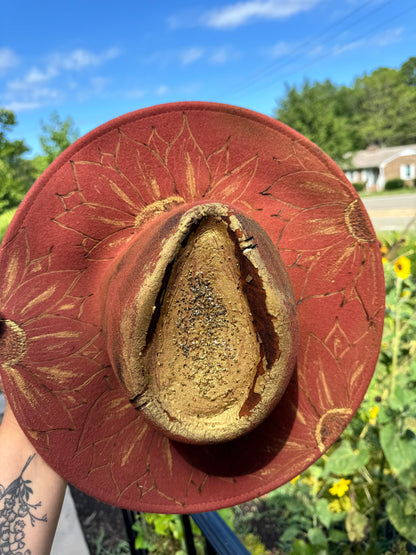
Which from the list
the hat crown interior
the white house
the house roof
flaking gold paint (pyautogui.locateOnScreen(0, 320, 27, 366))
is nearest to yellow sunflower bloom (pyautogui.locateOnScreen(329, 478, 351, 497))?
the hat crown interior

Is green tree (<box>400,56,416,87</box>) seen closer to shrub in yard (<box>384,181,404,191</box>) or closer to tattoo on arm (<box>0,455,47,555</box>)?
shrub in yard (<box>384,181,404,191</box>)

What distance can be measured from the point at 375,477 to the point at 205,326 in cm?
179

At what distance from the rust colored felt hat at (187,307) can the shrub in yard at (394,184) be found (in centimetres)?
3913

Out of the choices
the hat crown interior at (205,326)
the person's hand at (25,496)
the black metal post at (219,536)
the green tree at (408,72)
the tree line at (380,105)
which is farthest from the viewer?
the green tree at (408,72)

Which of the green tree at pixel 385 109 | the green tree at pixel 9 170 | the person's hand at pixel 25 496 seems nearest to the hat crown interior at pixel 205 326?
the person's hand at pixel 25 496

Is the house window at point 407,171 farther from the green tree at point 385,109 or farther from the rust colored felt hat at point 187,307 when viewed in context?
the rust colored felt hat at point 187,307

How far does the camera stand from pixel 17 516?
35.7 inches

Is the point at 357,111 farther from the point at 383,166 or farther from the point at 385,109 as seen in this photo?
the point at 383,166

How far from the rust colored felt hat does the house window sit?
137ft

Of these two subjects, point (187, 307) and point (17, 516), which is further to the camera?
point (17, 516)

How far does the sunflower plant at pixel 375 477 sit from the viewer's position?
1674mm

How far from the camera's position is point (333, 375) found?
0.82m

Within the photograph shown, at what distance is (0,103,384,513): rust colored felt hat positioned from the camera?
2.10ft

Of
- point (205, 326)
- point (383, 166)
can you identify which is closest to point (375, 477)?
point (205, 326)
